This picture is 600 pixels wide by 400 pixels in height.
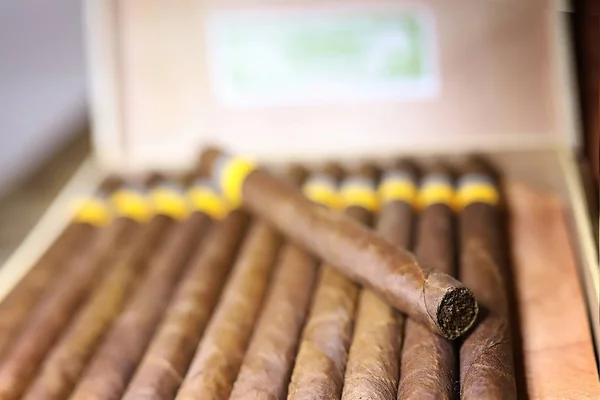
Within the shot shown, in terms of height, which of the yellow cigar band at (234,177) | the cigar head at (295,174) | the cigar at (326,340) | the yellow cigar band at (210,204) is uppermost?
the cigar head at (295,174)

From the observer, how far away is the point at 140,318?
142cm

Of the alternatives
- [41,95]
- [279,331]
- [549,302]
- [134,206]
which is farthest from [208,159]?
[41,95]

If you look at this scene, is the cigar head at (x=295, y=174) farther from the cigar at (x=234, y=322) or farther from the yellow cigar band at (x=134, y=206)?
the yellow cigar band at (x=134, y=206)

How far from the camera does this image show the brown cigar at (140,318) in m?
1.28

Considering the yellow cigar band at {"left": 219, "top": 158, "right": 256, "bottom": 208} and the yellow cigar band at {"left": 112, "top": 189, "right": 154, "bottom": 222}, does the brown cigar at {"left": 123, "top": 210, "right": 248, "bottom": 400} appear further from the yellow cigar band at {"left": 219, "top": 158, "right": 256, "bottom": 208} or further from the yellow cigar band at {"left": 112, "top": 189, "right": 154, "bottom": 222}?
the yellow cigar band at {"left": 112, "top": 189, "right": 154, "bottom": 222}

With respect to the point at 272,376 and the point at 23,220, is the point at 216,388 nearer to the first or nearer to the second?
the point at 272,376

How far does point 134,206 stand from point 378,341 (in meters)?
0.86

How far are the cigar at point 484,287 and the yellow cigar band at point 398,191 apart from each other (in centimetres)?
12

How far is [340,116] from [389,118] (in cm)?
14

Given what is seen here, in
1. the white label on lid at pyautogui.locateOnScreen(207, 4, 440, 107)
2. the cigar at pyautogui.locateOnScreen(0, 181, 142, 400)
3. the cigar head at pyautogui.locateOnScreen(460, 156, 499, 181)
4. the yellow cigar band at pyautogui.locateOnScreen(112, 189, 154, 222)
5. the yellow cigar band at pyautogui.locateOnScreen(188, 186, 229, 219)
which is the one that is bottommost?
the cigar at pyautogui.locateOnScreen(0, 181, 142, 400)

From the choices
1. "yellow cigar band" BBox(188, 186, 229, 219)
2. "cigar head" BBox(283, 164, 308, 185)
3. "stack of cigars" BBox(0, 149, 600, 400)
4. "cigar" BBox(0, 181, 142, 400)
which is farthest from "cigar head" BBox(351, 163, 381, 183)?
"cigar" BBox(0, 181, 142, 400)

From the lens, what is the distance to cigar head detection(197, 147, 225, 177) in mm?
1837

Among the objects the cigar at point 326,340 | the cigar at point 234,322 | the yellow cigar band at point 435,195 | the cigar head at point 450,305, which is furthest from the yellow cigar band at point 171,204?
the cigar head at point 450,305

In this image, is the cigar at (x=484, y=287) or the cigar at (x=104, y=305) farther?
the cigar at (x=104, y=305)
